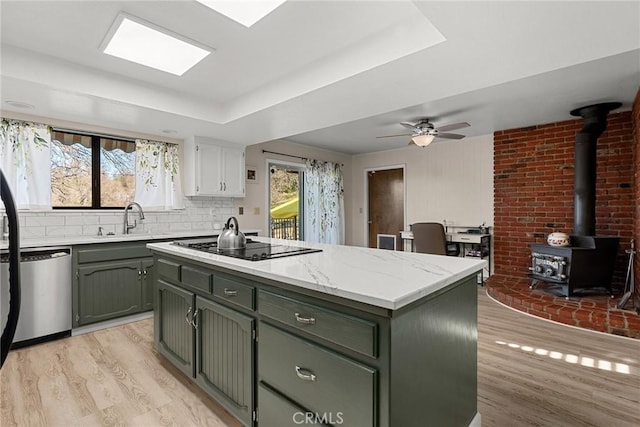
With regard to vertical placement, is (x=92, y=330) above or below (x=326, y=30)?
below

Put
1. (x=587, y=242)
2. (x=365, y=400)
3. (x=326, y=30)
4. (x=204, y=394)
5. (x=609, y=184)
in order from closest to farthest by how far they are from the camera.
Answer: (x=365, y=400)
(x=204, y=394)
(x=326, y=30)
(x=587, y=242)
(x=609, y=184)

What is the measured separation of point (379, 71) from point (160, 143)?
3096mm

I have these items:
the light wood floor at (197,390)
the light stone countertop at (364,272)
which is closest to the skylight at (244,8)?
the light stone countertop at (364,272)

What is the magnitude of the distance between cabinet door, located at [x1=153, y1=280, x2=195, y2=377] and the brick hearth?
337 centimetres

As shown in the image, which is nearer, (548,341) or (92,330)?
(548,341)

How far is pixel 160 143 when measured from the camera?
4176 millimetres

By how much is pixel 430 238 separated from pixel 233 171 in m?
2.99

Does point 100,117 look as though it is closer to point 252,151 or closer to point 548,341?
point 252,151

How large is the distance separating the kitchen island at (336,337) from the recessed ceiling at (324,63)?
1354 millimetres

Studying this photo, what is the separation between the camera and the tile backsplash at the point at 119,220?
330 cm

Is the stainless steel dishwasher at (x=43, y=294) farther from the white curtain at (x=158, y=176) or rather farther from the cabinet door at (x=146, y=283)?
the white curtain at (x=158, y=176)

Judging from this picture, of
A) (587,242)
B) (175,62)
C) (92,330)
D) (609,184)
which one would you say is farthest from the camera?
(609,184)

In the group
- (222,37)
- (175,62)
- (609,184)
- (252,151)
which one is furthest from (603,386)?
(252,151)

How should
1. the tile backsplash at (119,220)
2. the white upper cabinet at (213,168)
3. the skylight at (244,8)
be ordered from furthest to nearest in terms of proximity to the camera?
the white upper cabinet at (213,168), the tile backsplash at (119,220), the skylight at (244,8)
